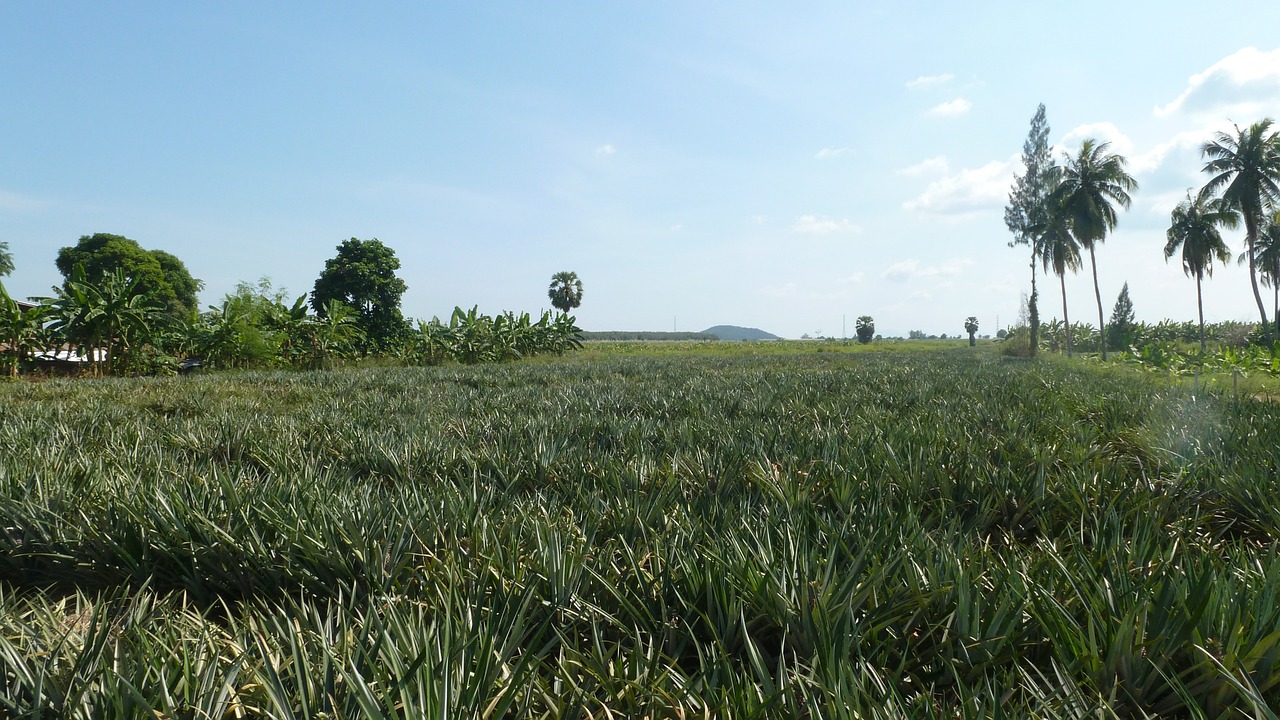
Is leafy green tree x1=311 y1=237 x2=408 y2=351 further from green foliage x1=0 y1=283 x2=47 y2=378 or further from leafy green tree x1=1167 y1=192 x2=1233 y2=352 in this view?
leafy green tree x1=1167 y1=192 x2=1233 y2=352

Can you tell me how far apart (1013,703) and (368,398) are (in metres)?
7.75

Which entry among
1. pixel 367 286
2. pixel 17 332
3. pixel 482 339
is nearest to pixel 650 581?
pixel 17 332

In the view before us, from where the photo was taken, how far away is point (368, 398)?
7.83 meters

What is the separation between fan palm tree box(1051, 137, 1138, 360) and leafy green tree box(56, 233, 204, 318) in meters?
59.5

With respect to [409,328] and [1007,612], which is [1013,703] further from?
[409,328]

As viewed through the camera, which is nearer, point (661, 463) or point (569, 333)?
point (661, 463)

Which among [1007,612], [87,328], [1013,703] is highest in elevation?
[87,328]

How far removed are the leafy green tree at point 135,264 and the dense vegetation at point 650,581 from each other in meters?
51.4

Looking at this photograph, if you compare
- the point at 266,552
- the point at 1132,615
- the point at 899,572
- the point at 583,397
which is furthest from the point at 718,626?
the point at 583,397

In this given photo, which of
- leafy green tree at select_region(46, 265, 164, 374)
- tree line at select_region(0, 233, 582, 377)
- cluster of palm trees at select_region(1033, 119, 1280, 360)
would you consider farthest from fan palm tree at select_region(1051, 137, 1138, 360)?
leafy green tree at select_region(46, 265, 164, 374)

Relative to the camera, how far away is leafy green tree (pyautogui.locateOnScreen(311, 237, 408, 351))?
33.9 metres

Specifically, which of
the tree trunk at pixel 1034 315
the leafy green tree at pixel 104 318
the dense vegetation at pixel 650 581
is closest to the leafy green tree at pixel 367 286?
the leafy green tree at pixel 104 318

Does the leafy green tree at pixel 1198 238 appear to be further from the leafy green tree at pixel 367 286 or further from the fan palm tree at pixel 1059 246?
the leafy green tree at pixel 367 286

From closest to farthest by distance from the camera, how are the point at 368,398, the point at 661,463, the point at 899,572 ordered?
1. the point at 899,572
2. the point at 661,463
3. the point at 368,398
